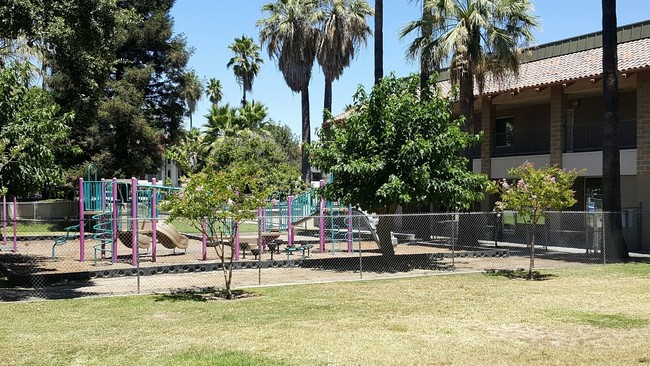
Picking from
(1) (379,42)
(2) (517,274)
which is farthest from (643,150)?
(1) (379,42)

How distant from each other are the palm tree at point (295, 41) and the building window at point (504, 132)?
12.4 meters

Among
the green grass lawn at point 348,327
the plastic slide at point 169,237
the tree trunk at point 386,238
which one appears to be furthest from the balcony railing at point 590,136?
the plastic slide at point 169,237

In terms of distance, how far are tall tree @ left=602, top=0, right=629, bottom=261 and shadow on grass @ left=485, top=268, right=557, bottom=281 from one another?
4.41m

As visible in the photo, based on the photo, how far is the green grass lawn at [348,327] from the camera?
28.2ft

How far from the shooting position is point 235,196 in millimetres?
13734

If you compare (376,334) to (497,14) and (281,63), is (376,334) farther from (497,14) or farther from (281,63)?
(281,63)

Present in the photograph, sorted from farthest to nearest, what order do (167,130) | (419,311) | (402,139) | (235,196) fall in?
(167,130) < (402,139) < (235,196) < (419,311)

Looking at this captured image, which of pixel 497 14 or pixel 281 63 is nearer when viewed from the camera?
pixel 497 14

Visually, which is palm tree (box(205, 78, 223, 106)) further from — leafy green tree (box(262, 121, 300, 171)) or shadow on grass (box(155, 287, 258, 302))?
shadow on grass (box(155, 287, 258, 302))

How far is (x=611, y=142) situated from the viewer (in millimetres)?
21281

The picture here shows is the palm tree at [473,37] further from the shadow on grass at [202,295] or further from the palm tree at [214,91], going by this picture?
the palm tree at [214,91]

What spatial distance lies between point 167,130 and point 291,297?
33.9 metres

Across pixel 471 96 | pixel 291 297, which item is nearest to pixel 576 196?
pixel 471 96

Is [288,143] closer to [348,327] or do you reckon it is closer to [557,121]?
[557,121]
